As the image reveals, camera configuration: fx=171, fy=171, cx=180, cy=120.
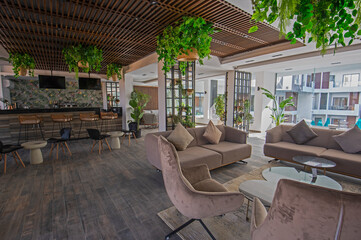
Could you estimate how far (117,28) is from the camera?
375 cm

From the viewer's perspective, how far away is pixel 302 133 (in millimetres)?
4121

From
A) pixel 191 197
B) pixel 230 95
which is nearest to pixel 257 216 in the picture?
pixel 191 197

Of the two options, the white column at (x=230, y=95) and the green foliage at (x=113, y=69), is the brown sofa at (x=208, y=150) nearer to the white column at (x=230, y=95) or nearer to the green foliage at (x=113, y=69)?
the white column at (x=230, y=95)

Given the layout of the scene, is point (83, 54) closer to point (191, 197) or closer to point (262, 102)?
point (191, 197)

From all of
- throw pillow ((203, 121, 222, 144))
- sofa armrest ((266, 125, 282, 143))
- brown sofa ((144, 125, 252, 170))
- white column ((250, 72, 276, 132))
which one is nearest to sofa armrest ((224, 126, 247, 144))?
brown sofa ((144, 125, 252, 170))

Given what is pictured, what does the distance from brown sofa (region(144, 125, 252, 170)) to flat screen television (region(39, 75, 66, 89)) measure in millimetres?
5953

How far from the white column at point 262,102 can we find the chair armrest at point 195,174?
698 centimetres

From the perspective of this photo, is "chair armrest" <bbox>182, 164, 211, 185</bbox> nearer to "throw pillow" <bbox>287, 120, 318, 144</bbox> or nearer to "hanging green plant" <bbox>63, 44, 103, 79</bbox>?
"throw pillow" <bbox>287, 120, 318, 144</bbox>

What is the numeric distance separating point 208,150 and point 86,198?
231 cm

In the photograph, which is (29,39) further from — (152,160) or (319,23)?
(319,23)

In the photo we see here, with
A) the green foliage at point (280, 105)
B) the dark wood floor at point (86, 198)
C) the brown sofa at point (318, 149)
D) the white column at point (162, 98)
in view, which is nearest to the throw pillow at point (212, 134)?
the dark wood floor at point (86, 198)

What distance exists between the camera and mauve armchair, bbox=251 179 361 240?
0.75m

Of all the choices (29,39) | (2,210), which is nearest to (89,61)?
(29,39)

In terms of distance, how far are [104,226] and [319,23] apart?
3056mm
